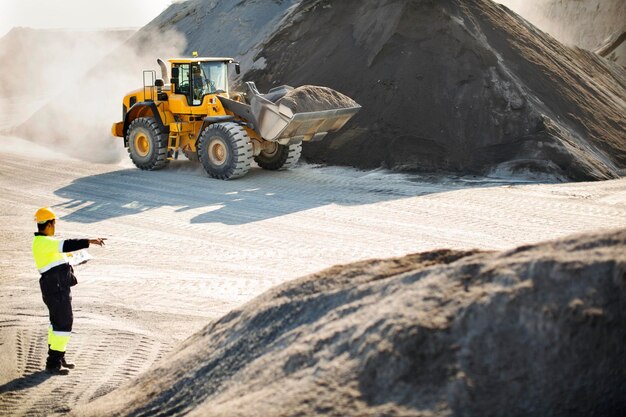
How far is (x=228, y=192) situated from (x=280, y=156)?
227cm

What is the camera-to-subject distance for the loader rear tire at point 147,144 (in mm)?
17594

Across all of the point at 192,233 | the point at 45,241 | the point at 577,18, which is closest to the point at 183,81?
the point at 192,233

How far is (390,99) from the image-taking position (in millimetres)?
18547

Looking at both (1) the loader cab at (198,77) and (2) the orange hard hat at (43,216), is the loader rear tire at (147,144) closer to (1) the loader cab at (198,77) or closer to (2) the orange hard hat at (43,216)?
(1) the loader cab at (198,77)

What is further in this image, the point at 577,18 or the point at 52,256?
the point at 577,18

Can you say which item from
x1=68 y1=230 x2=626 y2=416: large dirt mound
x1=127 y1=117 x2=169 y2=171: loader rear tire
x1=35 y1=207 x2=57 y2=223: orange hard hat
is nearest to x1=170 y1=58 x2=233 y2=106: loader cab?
x1=127 y1=117 x2=169 y2=171: loader rear tire

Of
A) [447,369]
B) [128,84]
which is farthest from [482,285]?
[128,84]

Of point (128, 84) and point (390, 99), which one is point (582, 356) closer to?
point (390, 99)

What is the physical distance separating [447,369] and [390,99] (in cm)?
1464

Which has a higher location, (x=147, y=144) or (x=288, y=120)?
(x=288, y=120)

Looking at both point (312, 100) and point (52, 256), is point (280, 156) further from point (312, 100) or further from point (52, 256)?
point (52, 256)

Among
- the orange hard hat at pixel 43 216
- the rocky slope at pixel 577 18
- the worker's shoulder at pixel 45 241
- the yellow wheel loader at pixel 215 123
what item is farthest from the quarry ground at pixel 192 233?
the rocky slope at pixel 577 18

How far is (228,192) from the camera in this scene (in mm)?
15375

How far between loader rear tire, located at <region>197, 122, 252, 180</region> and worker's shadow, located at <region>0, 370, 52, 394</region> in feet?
30.2
